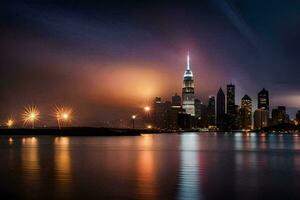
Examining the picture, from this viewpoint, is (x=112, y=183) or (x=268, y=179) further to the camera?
(x=268, y=179)

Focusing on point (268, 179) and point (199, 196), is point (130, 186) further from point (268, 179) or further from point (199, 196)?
point (268, 179)

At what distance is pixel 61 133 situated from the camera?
197 metres

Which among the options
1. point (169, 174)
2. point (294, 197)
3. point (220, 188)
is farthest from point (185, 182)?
point (294, 197)

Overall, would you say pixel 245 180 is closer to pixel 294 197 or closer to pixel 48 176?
pixel 294 197

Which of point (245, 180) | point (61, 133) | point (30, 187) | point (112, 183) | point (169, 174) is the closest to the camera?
point (30, 187)

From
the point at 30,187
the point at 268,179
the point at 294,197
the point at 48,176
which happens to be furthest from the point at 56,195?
the point at 268,179

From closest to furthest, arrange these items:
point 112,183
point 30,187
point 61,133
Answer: point 30,187 → point 112,183 → point 61,133

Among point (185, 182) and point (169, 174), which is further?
point (169, 174)

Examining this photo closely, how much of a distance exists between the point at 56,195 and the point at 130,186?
5153 mm

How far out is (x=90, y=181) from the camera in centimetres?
3022

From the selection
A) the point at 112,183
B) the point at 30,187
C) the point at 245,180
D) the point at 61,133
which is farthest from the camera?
the point at 61,133

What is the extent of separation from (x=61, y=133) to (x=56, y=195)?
176 meters

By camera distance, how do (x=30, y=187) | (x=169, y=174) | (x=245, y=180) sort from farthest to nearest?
(x=169, y=174)
(x=245, y=180)
(x=30, y=187)

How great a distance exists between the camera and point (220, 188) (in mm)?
27500
